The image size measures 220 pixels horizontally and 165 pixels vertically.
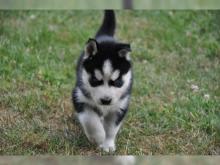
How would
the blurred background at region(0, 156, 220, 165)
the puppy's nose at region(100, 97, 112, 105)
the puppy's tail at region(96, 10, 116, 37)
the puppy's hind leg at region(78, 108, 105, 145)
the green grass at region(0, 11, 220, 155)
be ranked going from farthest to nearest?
the puppy's tail at region(96, 10, 116, 37), the green grass at region(0, 11, 220, 155), the puppy's hind leg at region(78, 108, 105, 145), the puppy's nose at region(100, 97, 112, 105), the blurred background at region(0, 156, 220, 165)

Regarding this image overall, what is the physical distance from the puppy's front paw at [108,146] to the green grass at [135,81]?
4cm

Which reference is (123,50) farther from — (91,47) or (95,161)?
(95,161)

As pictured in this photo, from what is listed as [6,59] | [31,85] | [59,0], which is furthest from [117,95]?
[6,59]

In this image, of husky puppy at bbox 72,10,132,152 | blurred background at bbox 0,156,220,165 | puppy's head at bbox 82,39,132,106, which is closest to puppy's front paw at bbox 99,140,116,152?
husky puppy at bbox 72,10,132,152

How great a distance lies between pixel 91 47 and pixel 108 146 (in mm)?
557

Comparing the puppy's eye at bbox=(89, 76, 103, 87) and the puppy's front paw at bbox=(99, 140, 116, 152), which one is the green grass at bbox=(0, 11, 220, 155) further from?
the puppy's eye at bbox=(89, 76, 103, 87)

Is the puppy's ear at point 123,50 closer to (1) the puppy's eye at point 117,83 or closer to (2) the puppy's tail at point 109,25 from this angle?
(1) the puppy's eye at point 117,83

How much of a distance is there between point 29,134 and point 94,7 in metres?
1.02

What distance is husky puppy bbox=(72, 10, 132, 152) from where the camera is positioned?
3256mm

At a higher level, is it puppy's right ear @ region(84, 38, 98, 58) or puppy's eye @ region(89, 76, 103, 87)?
puppy's right ear @ region(84, 38, 98, 58)

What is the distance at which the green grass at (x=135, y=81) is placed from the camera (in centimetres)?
354

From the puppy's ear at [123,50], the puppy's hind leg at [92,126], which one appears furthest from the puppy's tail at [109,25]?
the puppy's hind leg at [92,126]

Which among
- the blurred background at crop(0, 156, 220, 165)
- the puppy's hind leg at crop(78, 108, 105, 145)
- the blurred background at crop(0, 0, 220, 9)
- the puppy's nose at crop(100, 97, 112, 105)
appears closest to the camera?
the blurred background at crop(0, 156, 220, 165)

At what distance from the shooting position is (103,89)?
324 cm
